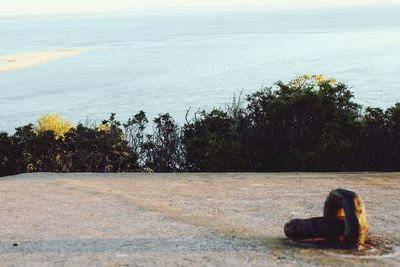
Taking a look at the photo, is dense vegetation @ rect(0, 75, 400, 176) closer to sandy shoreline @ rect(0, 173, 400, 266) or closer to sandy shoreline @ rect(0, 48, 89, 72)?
sandy shoreline @ rect(0, 173, 400, 266)

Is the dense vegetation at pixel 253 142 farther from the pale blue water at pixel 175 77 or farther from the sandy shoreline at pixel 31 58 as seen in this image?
the sandy shoreline at pixel 31 58

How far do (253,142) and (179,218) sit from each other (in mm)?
5864

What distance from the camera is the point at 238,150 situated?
1308cm

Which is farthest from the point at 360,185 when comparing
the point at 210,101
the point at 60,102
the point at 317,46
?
the point at 317,46

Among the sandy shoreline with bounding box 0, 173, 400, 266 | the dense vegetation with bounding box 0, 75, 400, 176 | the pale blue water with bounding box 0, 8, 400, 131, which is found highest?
the pale blue water with bounding box 0, 8, 400, 131

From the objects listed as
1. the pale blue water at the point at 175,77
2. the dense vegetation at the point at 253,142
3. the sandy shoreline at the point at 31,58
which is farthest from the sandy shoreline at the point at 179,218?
the sandy shoreline at the point at 31,58

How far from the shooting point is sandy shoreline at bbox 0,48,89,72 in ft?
252

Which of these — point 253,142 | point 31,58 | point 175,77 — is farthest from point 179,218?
point 31,58

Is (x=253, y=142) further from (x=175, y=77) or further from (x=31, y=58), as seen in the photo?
(x=31, y=58)

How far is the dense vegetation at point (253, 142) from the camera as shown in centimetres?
1294

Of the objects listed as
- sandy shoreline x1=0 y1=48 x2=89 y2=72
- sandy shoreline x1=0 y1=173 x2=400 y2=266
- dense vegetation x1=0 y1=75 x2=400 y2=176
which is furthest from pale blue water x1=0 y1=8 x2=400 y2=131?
sandy shoreline x1=0 y1=173 x2=400 y2=266

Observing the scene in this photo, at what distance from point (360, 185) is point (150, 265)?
16.7 feet

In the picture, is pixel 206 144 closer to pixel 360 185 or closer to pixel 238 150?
pixel 238 150

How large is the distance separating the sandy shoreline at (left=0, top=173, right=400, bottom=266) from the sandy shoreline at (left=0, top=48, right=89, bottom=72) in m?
66.0
